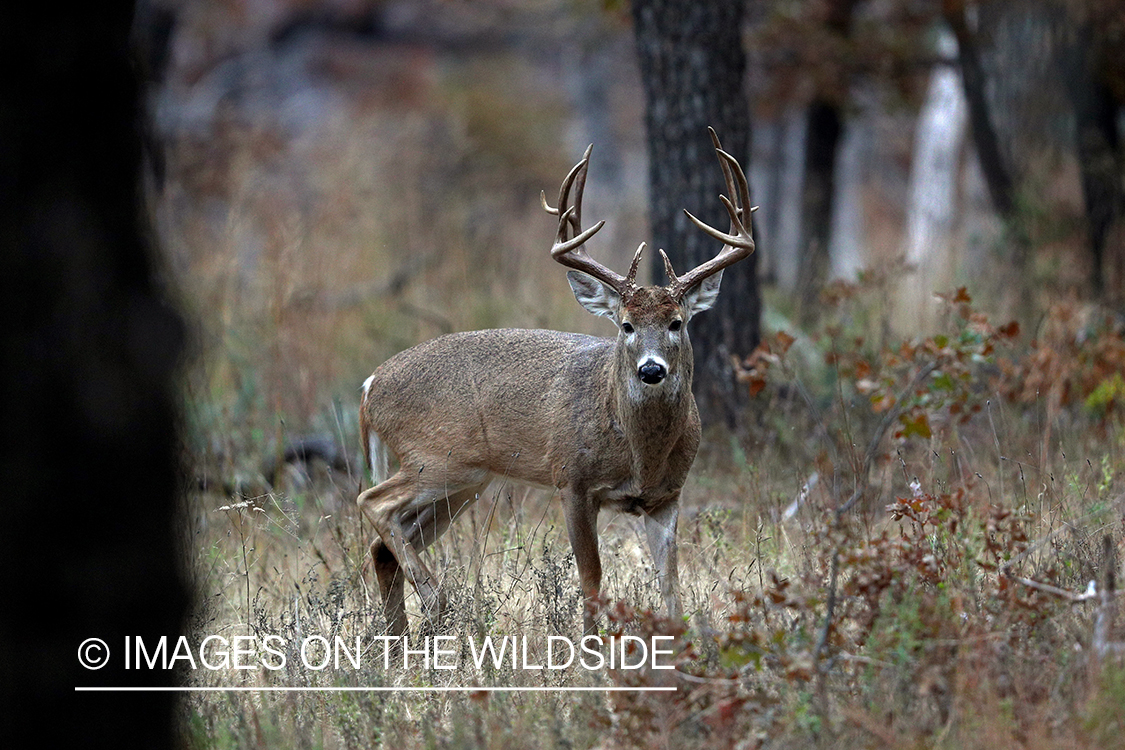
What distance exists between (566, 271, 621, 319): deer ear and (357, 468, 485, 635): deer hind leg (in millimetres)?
822

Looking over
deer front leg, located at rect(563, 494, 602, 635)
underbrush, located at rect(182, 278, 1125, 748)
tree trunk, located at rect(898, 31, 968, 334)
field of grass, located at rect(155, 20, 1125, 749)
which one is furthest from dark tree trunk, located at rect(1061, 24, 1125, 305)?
deer front leg, located at rect(563, 494, 602, 635)

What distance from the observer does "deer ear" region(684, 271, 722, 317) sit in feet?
14.7

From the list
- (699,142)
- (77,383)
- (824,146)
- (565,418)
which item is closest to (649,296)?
(565,418)

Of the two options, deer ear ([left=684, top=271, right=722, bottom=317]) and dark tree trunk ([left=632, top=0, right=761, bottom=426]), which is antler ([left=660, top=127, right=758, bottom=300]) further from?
dark tree trunk ([left=632, top=0, right=761, bottom=426])

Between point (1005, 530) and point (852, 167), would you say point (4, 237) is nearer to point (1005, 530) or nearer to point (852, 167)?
point (1005, 530)

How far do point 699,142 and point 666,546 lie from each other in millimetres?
2494

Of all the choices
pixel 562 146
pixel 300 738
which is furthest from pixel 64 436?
pixel 562 146

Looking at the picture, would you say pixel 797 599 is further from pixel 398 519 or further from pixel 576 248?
pixel 398 519

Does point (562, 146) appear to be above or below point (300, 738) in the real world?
above

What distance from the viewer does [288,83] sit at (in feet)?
71.7

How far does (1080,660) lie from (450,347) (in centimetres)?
271

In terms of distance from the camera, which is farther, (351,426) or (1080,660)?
(351,426)

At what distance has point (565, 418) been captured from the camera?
15.0 feet

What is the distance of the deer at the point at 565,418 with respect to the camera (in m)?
4.32
